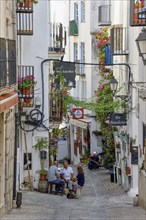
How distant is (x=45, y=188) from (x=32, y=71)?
4.46m

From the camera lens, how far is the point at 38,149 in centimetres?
3306

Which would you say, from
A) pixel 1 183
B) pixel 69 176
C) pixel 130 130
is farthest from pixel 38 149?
pixel 1 183

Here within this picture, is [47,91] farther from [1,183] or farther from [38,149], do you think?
[1,183]

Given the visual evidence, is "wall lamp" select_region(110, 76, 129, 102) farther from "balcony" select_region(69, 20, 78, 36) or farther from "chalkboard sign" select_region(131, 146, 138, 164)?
"balcony" select_region(69, 20, 78, 36)

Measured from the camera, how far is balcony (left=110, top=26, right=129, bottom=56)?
34031 mm

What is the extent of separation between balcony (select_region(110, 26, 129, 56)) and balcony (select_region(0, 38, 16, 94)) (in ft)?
40.3

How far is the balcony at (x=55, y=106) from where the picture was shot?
3491 centimetres

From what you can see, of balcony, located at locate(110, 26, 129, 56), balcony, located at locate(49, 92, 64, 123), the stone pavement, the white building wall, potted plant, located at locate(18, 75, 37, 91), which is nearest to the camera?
the stone pavement

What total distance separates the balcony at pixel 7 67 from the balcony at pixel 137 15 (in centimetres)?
359

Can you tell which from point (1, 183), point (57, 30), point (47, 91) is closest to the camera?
point (1, 183)

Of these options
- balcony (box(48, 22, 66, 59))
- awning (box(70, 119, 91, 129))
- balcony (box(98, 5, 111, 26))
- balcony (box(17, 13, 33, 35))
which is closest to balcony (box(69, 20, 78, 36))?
awning (box(70, 119, 91, 129))

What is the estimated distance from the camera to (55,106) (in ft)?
Answer: 115

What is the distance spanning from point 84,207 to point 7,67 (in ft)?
26.1

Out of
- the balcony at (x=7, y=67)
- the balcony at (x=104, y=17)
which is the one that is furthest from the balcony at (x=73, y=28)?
the balcony at (x=7, y=67)
